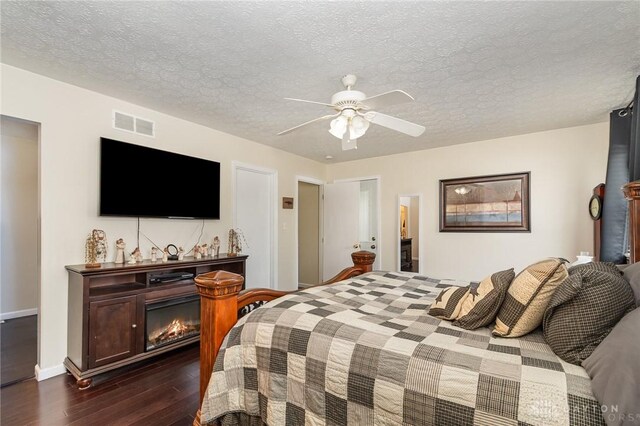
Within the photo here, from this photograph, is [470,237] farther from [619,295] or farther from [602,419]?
[602,419]

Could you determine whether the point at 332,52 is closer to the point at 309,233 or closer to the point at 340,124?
the point at 340,124

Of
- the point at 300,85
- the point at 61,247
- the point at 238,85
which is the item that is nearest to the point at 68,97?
the point at 61,247

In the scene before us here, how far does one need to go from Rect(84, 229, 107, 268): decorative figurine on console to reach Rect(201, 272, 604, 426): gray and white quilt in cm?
182

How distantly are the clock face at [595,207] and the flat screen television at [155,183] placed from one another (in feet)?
13.8

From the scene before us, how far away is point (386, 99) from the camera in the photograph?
5.96 ft

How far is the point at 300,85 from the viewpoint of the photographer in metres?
2.45

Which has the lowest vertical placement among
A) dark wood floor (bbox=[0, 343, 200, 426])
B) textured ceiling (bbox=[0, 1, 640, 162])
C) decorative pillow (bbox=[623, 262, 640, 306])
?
dark wood floor (bbox=[0, 343, 200, 426])

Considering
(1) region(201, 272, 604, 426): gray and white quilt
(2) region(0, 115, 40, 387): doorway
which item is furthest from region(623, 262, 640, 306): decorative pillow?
(2) region(0, 115, 40, 387): doorway

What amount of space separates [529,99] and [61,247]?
14.4ft

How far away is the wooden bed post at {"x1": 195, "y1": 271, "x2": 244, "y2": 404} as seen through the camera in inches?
58.1

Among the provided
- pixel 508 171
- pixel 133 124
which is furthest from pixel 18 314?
pixel 508 171

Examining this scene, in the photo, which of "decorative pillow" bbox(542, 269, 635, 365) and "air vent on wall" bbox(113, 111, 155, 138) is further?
"air vent on wall" bbox(113, 111, 155, 138)

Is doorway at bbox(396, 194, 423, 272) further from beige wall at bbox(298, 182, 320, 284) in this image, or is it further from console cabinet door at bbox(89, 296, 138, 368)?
console cabinet door at bbox(89, 296, 138, 368)

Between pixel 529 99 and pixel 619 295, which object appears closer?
pixel 619 295
